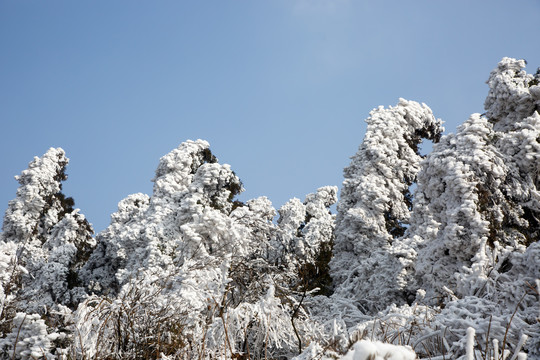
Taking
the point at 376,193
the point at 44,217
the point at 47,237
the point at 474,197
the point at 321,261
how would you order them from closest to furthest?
the point at 474,197, the point at 376,193, the point at 321,261, the point at 47,237, the point at 44,217

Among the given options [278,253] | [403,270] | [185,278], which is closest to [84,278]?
[278,253]

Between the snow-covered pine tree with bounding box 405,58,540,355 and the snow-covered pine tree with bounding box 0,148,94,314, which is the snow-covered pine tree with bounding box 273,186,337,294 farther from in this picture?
the snow-covered pine tree with bounding box 0,148,94,314

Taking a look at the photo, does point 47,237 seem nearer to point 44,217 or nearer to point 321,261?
point 44,217

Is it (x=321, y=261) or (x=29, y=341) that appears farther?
(x=321, y=261)

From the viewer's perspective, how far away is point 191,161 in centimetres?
1495

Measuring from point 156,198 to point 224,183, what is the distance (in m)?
2.26

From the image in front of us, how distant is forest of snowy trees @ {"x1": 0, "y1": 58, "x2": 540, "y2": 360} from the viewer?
4180 mm

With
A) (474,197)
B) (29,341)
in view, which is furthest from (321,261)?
(29,341)

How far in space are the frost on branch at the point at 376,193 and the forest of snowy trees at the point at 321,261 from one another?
0.18ft

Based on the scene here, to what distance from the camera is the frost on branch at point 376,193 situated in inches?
536

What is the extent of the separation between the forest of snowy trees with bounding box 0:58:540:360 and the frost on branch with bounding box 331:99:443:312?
0.05 meters

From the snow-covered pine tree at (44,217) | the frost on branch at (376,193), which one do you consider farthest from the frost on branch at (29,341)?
the snow-covered pine tree at (44,217)

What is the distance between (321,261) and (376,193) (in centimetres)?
450

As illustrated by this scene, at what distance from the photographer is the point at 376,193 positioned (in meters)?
14.1
